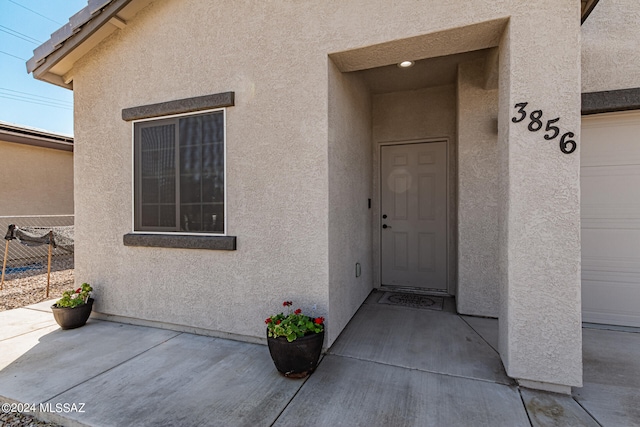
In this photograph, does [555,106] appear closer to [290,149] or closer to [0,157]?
[290,149]

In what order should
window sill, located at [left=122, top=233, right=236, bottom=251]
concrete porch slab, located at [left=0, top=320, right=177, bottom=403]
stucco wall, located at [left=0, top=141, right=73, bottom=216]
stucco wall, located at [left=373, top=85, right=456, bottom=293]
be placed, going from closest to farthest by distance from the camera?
concrete porch slab, located at [left=0, top=320, right=177, bottom=403] → window sill, located at [left=122, top=233, right=236, bottom=251] → stucco wall, located at [left=373, top=85, right=456, bottom=293] → stucco wall, located at [left=0, top=141, right=73, bottom=216]

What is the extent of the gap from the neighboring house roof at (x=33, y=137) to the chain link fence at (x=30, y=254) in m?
2.11

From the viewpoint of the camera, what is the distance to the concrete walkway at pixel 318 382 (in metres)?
2.26

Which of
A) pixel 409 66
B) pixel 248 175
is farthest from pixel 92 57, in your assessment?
pixel 409 66

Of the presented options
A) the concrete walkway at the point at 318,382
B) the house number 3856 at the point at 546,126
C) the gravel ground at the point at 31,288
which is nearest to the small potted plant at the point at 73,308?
the concrete walkway at the point at 318,382

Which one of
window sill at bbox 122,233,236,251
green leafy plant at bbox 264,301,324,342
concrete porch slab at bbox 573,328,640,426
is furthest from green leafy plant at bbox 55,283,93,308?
concrete porch slab at bbox 573,328,640,426

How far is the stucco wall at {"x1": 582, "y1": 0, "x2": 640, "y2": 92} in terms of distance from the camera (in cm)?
347

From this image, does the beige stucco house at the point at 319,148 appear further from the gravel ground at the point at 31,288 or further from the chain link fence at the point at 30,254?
the chain link fence at the point at 30,254

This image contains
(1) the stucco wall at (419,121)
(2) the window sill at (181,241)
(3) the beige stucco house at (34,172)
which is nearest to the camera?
(2) the window sill at (181,241)

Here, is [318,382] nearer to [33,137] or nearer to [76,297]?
[76,297]

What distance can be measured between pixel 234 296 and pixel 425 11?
3.43m

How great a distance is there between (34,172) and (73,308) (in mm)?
7949

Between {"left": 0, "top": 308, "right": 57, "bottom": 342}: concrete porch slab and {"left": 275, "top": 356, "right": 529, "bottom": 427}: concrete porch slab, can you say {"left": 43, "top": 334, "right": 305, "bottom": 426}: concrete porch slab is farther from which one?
{"left": 0, "top": 308, "right": 57, "bottom": 342}: concrete porch slab

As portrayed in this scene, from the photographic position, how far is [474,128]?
4113 mm
